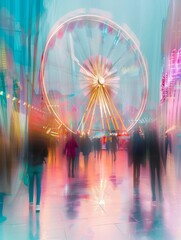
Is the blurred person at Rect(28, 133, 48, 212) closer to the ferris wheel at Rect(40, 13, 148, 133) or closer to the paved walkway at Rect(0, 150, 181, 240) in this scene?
the paved walkway at Rect(0, 150, 181, 240)

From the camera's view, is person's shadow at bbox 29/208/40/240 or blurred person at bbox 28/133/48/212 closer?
person's shadow at bbox 29/208/40/240

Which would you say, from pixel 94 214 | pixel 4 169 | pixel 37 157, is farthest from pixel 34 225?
pixel 4 169

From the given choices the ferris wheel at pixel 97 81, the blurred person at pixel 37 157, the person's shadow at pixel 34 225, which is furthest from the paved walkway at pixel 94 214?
the ferris wheel at pixel 97 81

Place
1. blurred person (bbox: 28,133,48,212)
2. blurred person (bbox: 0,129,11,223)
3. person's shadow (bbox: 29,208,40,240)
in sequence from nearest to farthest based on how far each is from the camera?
person's shadow (bbox: 29,208,40,240) < blurred person (bbox: 28,133,48,212) < blurred person (bbox: 0,129,11,223)

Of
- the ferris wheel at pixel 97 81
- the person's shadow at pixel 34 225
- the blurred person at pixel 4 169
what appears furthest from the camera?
the ferris wheel at pixel 97 81

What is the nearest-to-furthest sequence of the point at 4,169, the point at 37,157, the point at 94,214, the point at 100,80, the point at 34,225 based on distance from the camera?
the point at 34,225 → the point at 94,214 → the point at 37,157 → the point at 4,169 → the point at 100,80

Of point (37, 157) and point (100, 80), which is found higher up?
point (100, 80)

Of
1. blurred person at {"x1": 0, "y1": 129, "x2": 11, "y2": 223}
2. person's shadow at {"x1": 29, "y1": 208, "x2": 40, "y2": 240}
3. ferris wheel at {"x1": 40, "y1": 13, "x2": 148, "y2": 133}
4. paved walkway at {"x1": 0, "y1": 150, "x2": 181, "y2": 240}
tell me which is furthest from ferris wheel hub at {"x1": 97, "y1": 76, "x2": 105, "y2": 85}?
person's shadow at {"x1": 29, "y1": 208, "x2": 40, "y2": 240}

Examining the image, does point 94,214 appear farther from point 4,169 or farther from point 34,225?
point 4,169

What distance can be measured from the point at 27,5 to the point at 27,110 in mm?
1947

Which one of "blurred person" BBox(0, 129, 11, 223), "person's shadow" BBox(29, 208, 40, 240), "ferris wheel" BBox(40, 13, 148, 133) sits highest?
"ferris wheel" BBox(40, 13, 148, 133)

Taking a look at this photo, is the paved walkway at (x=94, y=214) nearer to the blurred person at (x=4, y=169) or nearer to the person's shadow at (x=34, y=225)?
the person's shadow at (x=34, y=225)

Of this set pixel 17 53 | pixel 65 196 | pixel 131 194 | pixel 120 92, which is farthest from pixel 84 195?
pixel 120 92

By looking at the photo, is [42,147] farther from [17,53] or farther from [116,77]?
[116,77]
